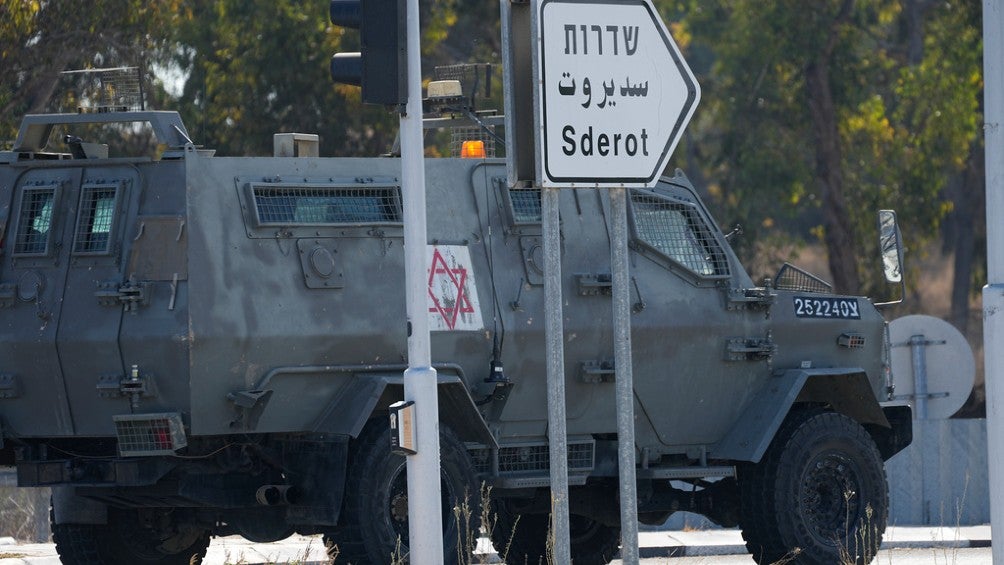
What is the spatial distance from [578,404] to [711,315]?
1.12 metres

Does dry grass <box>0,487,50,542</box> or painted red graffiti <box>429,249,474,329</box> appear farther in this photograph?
dry grass <box>0,487,50,542</box>

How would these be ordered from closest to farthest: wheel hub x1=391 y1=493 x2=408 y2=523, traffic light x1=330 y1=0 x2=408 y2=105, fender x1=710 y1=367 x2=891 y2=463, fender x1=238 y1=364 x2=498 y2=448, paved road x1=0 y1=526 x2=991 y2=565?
traffic light x1=330 y1=0 x2=408 y2=105 < fender x1=238 y1=364 x2=498 y2=448 < wheel hub x1=391 y1=493 x2=408 y2=523 < fender x1=710 y1=367 x2=891 y2=463 < paved road x1=0 y1=526 x2=991 y2=565

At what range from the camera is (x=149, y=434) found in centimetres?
935

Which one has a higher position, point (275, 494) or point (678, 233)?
point (678, 233)

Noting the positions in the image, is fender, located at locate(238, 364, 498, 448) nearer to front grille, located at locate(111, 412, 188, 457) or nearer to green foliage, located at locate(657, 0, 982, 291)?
front grille, located at locate(111, 412, 188, 457)

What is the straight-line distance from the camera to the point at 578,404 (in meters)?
10.8

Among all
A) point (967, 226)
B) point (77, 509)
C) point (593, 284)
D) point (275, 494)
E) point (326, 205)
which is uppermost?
point (967, 226)

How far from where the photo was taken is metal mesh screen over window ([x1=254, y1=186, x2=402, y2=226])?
987cm

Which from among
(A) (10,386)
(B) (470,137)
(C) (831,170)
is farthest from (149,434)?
(C) (831,170)

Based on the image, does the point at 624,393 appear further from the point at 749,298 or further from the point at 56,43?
the point at 56,43

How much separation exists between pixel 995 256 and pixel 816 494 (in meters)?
3.68

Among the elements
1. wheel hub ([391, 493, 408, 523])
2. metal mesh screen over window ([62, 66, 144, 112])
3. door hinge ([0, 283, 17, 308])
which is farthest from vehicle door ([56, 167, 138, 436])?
wheel hub ([391, 493, 408, 523])

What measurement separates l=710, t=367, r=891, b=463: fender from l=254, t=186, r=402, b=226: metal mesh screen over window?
272 cm

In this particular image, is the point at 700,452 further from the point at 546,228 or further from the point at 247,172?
the point at 546,228
